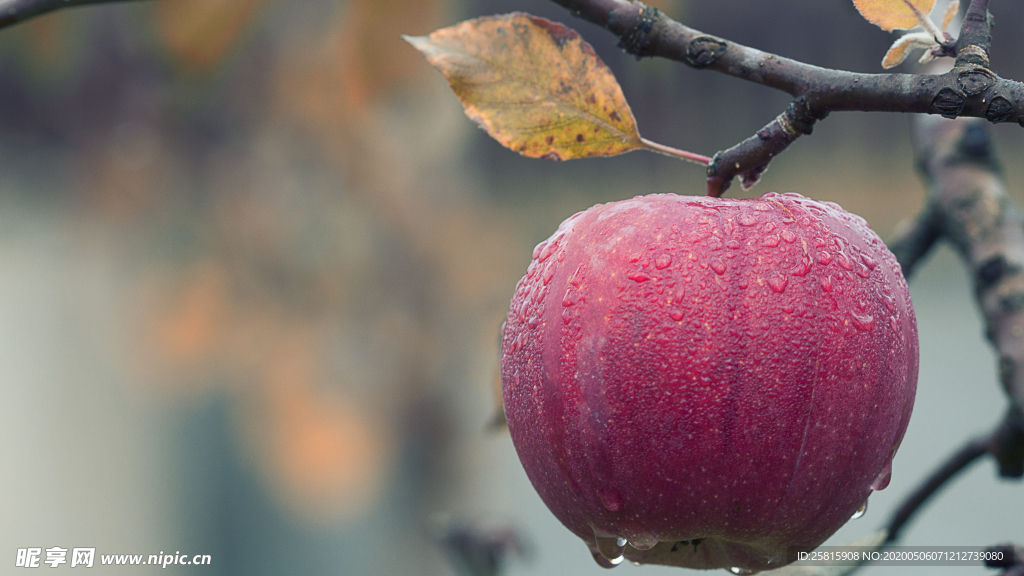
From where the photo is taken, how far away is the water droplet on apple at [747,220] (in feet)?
1.12

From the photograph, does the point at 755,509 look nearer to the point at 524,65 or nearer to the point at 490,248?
the point at 524,65

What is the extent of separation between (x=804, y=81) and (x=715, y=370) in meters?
0.12

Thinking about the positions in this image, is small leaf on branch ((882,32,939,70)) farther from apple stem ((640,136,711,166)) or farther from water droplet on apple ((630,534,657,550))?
water droplet on apple ((630,534,657,550))

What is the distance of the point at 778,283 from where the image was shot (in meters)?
0.32

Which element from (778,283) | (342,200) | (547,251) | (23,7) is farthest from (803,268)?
(342,200)

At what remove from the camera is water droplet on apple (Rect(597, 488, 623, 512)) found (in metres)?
0.34

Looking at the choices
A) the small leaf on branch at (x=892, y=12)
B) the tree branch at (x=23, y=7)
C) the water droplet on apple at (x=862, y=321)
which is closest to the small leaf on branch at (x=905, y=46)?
the small leaf on branch at (x=892, y=12)

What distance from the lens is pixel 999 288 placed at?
0.55 m

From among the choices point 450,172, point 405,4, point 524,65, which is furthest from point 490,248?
point 524,65

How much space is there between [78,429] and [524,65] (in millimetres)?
2172

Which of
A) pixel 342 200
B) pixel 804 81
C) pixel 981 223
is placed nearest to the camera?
pixel 804 81

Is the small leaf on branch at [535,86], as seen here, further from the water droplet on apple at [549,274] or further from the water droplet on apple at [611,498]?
the water droplet on apple at [611,498]

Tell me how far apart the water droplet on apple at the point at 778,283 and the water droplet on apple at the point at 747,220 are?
0.03 m

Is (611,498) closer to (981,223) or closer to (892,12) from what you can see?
(892,12)
